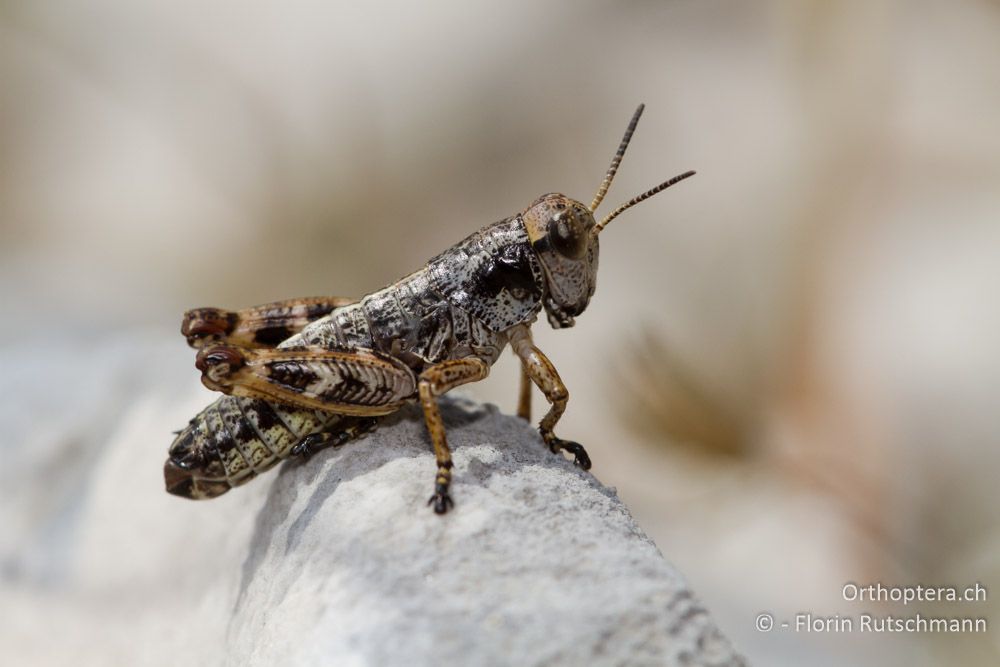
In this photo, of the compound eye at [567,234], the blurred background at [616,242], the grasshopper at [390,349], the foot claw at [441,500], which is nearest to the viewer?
the foot claw at [441,500]

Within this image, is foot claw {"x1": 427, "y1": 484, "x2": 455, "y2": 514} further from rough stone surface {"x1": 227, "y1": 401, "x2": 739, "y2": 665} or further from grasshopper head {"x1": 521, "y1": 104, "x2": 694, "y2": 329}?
grasshopper head {"x1": 521, "y1": 104, "x2": 694, "y2": 329}

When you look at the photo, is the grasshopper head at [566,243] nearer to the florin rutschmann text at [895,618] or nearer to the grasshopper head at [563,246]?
the grasshopper head at [563,246]

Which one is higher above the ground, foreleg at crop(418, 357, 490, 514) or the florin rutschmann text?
foreleg at crop(418, 357, 490, 514)

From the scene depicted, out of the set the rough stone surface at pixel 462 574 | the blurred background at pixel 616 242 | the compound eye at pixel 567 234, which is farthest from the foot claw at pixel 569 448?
the blurred background at pixel 616 242

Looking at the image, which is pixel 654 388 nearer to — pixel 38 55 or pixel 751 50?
pixel 751 50

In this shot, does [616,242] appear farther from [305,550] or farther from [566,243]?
[305,550]

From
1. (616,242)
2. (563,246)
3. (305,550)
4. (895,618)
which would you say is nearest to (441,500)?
(305,550)

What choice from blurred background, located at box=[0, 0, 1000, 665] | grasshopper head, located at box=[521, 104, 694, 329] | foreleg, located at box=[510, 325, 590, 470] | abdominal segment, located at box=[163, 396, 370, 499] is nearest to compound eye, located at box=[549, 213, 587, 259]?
grasshopper head, located at box=[521, 104, 694, 329]
